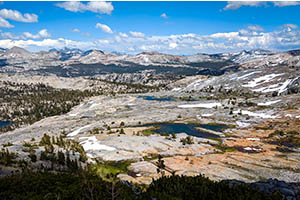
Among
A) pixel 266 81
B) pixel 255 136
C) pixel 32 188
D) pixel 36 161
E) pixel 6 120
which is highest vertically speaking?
pixel 266 81

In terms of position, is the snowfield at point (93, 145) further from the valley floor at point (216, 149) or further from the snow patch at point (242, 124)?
the snow patch at point (242, 124)

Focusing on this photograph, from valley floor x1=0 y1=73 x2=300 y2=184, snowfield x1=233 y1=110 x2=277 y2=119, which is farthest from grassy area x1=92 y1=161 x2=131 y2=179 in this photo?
snowfield x1=233 y1=110 x2=277 y2=119

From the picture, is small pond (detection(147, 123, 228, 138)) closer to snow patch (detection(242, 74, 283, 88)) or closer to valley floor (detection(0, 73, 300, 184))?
valley floor (detection(0, 73, 300, 184))

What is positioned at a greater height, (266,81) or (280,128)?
(266,81)

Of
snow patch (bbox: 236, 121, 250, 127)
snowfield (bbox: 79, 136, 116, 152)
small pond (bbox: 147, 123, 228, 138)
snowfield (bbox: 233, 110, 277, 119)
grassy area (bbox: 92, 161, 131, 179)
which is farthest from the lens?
snowfield (bbox: 233, 110, 277, 119)

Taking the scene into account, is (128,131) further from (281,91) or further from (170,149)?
(281,91)

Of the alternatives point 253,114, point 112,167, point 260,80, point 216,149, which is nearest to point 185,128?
point 216,149

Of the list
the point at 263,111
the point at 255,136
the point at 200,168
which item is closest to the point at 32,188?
the point at 200,168

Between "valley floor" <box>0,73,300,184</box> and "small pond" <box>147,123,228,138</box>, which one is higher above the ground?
"valley floor" <box>0,73,300,184</box>

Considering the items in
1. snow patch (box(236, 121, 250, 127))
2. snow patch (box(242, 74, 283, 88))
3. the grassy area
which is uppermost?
snow patch (box(242, 74, 283, 88))

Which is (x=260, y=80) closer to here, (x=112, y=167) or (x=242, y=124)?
(x=242, y=124)

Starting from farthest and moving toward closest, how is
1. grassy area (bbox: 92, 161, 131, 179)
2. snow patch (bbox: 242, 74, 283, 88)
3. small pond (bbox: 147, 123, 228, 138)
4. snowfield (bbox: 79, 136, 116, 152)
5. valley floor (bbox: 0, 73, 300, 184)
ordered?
snow patch (bbox: 242, 74, 283, 88) < small pond (bbox: 147, 123, 228, 138) < snowfield (bbox: 79, 136, 116, 152) < grassy area (bbox: 92, 161, 131, 179) < valley floor (bbox: 0, 73, 300, 184)
